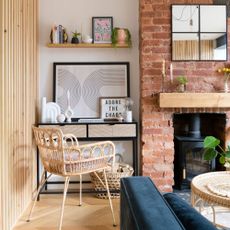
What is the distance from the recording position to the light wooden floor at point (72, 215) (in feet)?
8.23

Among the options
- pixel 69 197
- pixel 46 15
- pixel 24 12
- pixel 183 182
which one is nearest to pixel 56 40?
pixel 46 15

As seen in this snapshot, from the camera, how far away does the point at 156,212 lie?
92 cm

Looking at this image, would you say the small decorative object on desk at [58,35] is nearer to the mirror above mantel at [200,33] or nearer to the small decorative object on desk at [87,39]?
the small decorative object on desk at [87,39]

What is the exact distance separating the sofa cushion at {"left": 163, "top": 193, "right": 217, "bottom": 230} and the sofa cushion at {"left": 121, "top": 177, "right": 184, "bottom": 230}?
0.15ft

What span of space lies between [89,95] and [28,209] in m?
1.46

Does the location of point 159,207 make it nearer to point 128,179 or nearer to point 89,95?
point 128,179

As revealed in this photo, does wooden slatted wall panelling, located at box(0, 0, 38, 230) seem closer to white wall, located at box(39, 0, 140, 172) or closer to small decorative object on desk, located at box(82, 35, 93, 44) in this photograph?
white wall, located at box(39, 0, 140, 172)

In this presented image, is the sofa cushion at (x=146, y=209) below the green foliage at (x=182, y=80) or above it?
below

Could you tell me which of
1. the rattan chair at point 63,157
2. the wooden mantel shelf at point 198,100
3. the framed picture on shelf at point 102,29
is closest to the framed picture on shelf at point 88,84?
the framed picture on shelf at point 102,29

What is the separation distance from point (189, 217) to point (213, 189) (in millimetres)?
979

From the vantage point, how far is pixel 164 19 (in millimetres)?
3402

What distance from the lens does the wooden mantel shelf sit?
3.25m

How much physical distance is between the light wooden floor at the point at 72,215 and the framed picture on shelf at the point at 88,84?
3.34 feet

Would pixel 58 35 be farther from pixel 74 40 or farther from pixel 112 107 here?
pixel 112 107
